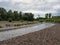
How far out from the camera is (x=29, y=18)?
18300 cm

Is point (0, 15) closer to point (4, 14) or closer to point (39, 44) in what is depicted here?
point (4, 14)

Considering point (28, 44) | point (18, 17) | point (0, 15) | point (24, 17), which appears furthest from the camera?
point (24, 17)

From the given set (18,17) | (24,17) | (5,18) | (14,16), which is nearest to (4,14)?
(5,18)

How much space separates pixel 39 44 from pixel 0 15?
121 metres

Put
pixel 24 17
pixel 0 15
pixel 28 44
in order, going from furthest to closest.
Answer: pixel 24 17 → pixel 0 15 → pixel 28 44

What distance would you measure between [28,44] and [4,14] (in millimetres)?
122068

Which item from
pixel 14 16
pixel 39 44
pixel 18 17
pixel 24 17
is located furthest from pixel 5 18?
pixel 39 44

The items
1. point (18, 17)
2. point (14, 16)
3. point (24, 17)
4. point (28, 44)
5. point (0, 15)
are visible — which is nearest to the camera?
point (28, 44)

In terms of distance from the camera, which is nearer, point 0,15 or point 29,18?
point 0,15

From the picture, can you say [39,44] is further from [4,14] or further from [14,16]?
[14,16]

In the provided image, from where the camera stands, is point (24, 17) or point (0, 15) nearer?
point (0, 15)

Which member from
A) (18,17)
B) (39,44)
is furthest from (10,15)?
(39,44)

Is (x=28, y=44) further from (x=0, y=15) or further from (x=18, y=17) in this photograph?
(x=18, y=17)

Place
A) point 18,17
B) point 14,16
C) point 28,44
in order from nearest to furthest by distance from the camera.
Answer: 1. point 28,44
2. point 14,16
3. point 18,17
